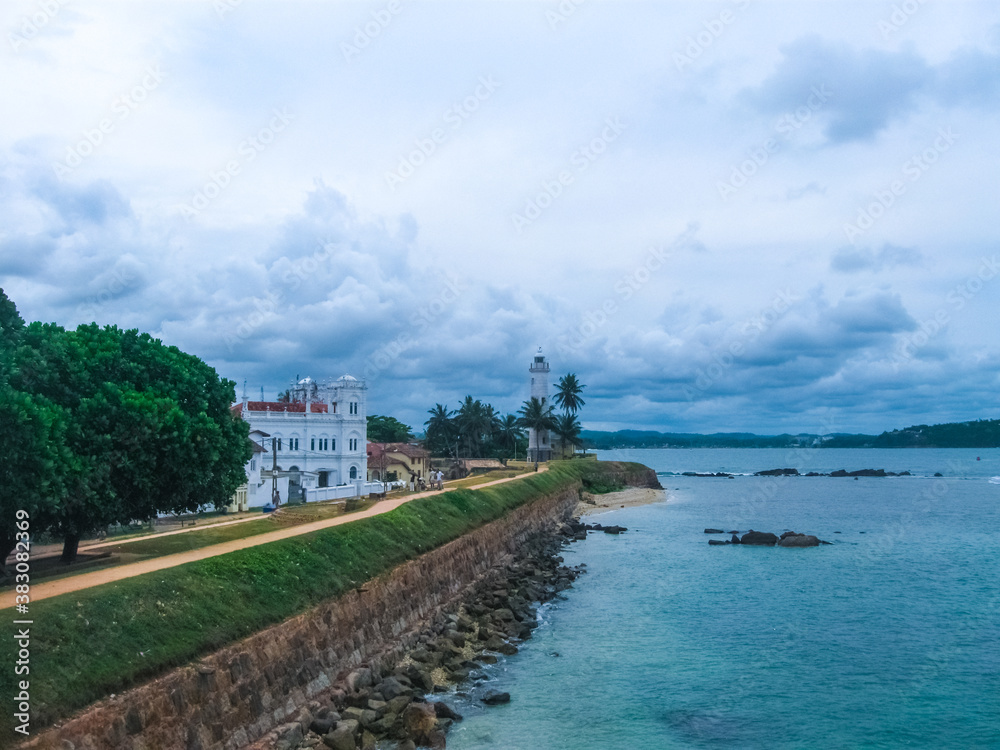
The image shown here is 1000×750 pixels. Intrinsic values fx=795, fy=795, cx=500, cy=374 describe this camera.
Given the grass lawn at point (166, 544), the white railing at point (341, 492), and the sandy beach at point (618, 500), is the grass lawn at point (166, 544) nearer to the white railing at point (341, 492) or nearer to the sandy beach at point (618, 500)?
the white railing at point (341, 492)

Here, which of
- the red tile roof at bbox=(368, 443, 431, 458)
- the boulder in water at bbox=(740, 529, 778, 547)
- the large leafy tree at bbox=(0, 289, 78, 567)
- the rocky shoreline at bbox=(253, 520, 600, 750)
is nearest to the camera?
the large leafy tree at bbox=(0, 289, 78, 567)

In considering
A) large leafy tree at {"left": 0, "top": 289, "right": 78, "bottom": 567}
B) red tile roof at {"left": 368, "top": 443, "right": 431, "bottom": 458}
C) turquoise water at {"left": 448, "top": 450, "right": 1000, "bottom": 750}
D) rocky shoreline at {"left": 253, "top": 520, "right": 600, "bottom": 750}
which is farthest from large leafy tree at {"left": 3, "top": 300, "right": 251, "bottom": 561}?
red tile roof at {"left": 368, "top": 443, "right": 431, "bottom": 458}

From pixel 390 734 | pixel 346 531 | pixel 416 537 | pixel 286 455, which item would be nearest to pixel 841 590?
pixel 416 537

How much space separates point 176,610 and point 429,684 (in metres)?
9.34

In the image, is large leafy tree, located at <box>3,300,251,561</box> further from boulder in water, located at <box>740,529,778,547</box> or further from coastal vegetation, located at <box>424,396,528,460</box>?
coastal vegetation, located at <box>424,396,528,460</box>

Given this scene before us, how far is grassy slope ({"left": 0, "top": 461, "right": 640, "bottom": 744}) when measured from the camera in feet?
54.0

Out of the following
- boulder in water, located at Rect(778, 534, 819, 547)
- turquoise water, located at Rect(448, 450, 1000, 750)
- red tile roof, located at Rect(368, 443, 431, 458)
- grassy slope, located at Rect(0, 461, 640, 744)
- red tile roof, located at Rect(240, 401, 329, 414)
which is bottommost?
turquoise water, located at Rect(448, 450, 1000, 750)

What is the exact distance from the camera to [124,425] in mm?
26906

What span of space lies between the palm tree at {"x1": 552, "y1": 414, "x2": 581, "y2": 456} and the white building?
47892 mm

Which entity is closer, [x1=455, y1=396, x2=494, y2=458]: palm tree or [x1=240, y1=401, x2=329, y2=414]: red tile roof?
[x1=240, y1=401, x2=329, y2=414]: red tile roof

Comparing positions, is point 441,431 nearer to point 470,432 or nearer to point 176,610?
point 470,432

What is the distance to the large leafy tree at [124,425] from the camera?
2538 cm

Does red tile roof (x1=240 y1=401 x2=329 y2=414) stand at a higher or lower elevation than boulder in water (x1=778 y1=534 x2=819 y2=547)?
higher

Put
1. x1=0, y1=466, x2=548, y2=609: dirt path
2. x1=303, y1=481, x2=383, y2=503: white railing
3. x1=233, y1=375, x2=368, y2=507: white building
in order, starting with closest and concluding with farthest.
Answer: x1=0, y1=466, x2=548, y2=609: dirt path, x1=303, y1=481, x2=383, y2=503: white railing, x1=233, y1=375, x2=368, y2=507: white building
